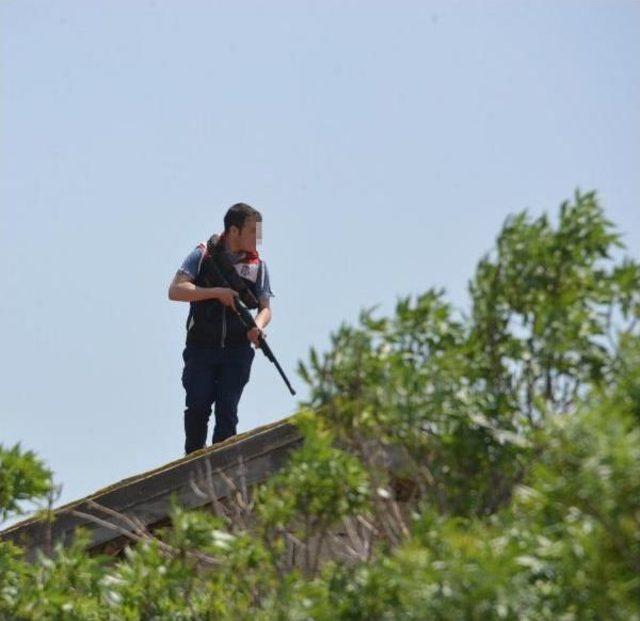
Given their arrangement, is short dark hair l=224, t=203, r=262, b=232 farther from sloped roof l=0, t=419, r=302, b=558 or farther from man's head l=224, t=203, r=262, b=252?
sloped roof l=0, t=419, r=302, b=558

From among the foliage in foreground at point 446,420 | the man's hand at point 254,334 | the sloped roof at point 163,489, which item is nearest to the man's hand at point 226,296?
the man's hand at point 254,334

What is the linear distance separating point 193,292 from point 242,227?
0.49 m

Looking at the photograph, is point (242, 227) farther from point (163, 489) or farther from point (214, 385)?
point (163, 489)

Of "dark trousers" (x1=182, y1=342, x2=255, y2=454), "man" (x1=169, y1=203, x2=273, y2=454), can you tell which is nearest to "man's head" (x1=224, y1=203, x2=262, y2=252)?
"man" (x1=169, y1=203, x2=273, y2=454)

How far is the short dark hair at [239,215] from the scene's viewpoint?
1124cm

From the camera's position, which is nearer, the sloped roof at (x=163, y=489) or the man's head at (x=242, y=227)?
the sloped roof at (x=163, y=489)

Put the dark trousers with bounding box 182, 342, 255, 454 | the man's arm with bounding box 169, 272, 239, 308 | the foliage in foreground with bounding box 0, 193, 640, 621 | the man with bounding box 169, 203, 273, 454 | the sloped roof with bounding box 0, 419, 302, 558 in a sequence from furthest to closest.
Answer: the dark trousers with bounding box 182, 342, 255, 454 < the man with bounding box 169, 203, 273, 454 < the man's arm with bounding box 169, 272, 239, 308 < the sloped roof with bounding box 0, 419, 302, 558 < the foliage in foreground with bounding box 0, 193, 640, 621

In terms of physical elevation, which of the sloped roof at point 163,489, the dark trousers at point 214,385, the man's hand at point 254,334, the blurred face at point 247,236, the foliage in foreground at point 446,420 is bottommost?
the foliage in foreground at point 446,420

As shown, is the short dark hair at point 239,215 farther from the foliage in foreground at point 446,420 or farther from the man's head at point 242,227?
the foliage in foreground at point 446,420

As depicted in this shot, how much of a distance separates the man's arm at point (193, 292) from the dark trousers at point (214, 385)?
41 centimetres

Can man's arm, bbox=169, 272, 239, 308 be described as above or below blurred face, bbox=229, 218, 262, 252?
below

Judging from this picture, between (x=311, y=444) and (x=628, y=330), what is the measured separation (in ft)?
3.74

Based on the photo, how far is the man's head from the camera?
37.0 feet

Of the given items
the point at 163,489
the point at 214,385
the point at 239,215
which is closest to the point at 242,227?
the point at 239,215
